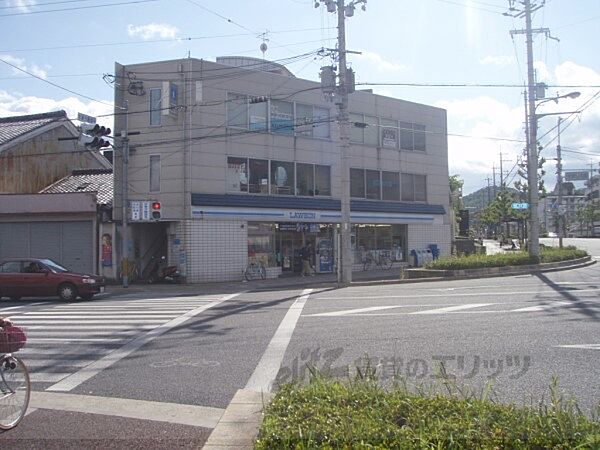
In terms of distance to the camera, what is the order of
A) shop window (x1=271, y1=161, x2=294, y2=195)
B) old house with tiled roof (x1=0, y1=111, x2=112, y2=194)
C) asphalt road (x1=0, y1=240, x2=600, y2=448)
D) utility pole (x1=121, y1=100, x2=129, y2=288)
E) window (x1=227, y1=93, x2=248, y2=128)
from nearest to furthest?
asphalt road (x1=0, y1=240, x2=600, y2=448) < utility pole (x1=121, y1=100, x2=129, y2=288) < window (x1=227, y1=93, x2=248, y2=128) < shop window (x1=271, y1=161, x2=294, y2=195) < old house with tiled roof (x1=0, y1=111, x2=112, y2=194)

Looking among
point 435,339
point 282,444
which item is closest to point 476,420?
point 282,444

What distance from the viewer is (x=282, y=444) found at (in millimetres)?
4344

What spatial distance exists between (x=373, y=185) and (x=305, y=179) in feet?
16.0

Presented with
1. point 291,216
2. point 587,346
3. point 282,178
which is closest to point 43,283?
point 291,216

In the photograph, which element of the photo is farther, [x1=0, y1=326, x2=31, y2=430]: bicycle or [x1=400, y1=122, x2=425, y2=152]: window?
[x1=400, y1=122, x2=425, y2=152]: window

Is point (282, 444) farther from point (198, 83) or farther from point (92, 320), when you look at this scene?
point (198, 83)

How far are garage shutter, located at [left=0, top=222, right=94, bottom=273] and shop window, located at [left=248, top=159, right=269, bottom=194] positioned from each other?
7.85 metres

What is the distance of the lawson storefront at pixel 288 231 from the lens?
2694 centimetres

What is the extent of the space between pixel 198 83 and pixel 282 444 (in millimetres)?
24494

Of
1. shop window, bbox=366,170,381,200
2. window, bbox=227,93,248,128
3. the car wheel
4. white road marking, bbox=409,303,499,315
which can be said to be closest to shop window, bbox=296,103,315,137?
window, bbox=227,93,248,128

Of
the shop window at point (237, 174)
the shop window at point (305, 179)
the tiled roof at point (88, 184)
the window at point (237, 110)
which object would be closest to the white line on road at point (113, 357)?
the shop window at point (237, 174)

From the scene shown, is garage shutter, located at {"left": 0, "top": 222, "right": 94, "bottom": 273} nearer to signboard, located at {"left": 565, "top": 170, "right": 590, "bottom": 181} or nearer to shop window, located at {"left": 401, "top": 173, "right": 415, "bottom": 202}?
shop window, located at {"left": 401, "top": 173, "right": 415, "bottom": 202}

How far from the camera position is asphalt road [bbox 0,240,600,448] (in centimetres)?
603

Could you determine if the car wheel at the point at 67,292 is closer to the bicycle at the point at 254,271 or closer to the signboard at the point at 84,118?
the signboard at the point at 84,118
